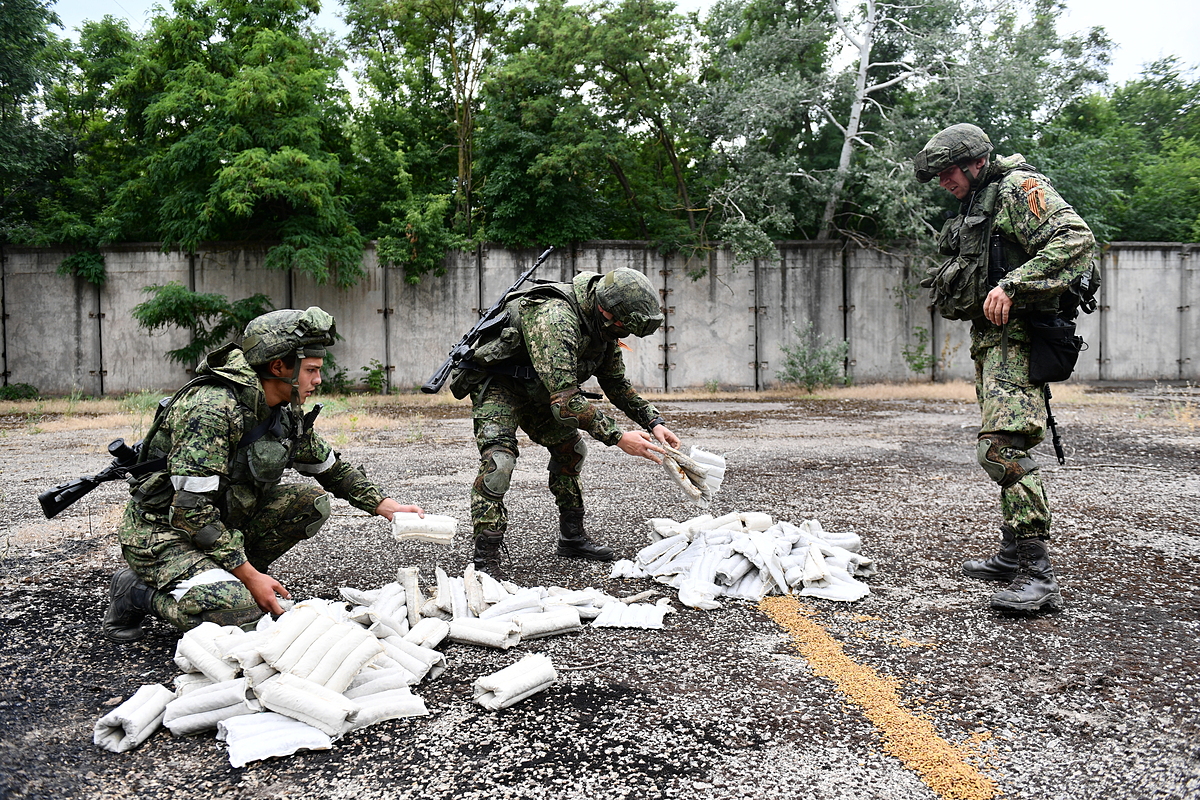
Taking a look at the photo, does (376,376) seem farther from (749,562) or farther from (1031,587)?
(1031,587)

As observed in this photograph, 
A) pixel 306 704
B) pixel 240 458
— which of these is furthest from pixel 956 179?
pixel 306 704

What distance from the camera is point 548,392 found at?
389 cm

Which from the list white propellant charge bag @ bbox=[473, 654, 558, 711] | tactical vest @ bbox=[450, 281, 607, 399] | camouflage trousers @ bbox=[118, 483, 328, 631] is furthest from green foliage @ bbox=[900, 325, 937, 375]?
A: camouflage trousers @ bbox=[118, 483, 328, 631]

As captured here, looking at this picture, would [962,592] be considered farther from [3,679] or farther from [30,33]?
[30,33]

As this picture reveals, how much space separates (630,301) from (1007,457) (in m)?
1.73

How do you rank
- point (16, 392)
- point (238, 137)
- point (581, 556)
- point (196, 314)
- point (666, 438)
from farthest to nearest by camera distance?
point (16, 392) < point (196, 314) < point (238, 137) < point (581, 556) < point (666, 438)

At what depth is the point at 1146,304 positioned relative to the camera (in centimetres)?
1742

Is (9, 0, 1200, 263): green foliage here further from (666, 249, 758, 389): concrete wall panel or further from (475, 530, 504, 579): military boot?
(475, 530, 504, 579): military boot

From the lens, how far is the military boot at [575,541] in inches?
161

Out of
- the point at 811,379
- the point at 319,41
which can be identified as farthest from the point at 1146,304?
the point at 319,41

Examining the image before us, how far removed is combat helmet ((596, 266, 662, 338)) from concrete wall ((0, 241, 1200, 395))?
1163cm

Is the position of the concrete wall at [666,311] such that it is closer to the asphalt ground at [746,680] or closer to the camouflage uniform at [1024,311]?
the asphalt ground at [746,680]

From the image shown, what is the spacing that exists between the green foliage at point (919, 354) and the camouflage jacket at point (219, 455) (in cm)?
1542

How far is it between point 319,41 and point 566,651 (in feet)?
56.4
